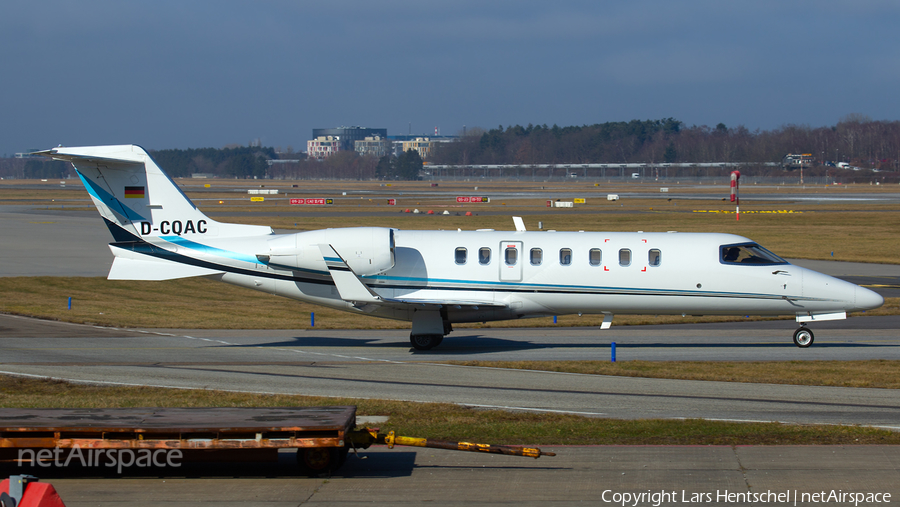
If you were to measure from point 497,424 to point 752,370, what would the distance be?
821 centimetres

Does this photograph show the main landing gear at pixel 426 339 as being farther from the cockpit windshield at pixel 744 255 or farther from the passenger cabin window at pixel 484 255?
the cockpit windshield at pixel 744 255

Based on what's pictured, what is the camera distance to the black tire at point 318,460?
1130cm

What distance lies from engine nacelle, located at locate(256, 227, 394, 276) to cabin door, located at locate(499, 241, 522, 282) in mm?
3072

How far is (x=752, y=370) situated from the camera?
19469 mm

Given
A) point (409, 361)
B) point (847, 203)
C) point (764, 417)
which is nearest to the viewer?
point (764, 417)

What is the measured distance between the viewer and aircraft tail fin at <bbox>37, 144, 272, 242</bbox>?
22.6m

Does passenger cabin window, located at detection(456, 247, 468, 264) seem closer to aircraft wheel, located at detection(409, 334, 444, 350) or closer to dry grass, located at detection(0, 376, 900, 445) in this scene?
aircraft wheel, located at detection(409, 334, 444, 350)

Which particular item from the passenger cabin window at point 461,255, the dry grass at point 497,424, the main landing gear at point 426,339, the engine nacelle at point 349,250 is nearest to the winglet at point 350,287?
the engine nacelle at point 349,250

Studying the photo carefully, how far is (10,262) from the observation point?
41406 mm

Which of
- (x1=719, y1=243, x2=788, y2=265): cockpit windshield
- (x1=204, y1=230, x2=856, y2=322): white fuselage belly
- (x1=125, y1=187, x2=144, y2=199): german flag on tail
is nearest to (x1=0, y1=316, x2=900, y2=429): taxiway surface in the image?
(x1=204, y1=230, x2=856, y2=322): white fuselage belly

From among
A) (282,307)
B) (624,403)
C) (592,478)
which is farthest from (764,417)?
(282,307)

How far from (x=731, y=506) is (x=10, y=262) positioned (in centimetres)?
4076

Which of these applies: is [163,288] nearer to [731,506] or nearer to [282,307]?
[282,307]

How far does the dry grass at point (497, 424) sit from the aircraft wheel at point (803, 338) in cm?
951
